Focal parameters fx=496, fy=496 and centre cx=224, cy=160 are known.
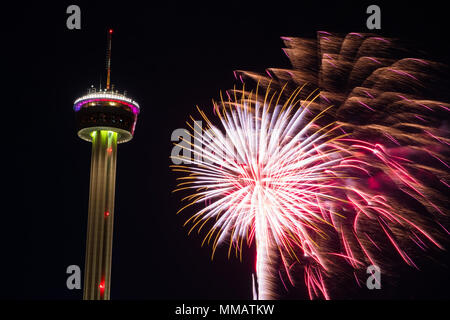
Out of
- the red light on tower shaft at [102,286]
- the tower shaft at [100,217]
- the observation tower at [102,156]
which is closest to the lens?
the red light on tower shaft at [102,286]

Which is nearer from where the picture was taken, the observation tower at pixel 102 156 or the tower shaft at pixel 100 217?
the tower shaft at pixel 100 217

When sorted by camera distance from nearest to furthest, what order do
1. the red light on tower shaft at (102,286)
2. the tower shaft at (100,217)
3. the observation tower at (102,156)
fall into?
the red light on tower shaft at (102,286) < the tower shaft at (100,217) < the observation tower at (102,156)

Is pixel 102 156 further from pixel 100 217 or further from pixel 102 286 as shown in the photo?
pixel 102 286

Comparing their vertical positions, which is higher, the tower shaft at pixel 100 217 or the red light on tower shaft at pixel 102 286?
the tower shaft at pixel 100 217

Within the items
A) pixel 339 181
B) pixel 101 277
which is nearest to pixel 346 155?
pixel 339 181

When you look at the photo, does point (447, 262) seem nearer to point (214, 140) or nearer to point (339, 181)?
point (339, 181)

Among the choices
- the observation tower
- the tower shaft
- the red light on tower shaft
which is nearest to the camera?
the red light on tower shaft

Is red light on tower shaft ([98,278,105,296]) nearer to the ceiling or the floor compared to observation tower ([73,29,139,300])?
nearer to the floor
